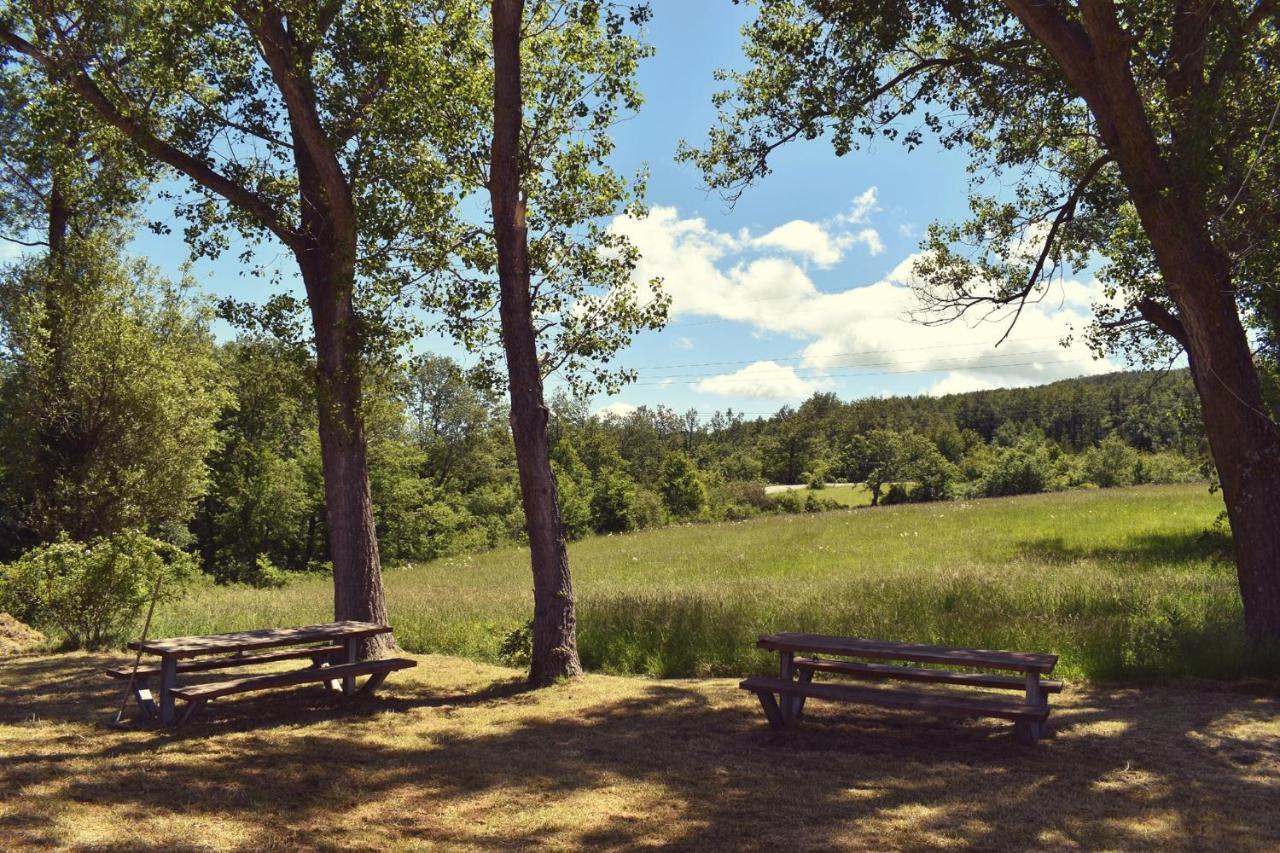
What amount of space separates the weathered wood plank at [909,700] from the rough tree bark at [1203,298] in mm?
3960

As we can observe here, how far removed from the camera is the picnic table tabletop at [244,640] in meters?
6.81

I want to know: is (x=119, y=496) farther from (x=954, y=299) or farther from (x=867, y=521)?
(x=867, y=521)

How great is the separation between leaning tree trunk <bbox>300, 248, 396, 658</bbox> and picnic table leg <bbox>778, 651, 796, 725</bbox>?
17.1ft

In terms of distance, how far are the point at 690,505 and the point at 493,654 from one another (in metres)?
52.8

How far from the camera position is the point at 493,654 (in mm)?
11391

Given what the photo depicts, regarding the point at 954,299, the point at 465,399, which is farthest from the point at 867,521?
the point at 465,399

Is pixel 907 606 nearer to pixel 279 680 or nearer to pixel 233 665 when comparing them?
pixel 279 680

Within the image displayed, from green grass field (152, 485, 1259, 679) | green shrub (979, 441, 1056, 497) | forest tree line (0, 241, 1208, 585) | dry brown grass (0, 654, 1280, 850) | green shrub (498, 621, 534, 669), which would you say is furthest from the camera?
green shrub (979, 441, 1056, 497)

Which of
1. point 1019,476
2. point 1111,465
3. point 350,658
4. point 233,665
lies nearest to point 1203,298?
point 350,658

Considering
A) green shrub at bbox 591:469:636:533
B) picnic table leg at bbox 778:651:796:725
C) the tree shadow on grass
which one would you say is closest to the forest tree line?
green shrub at bbox 591:469:636:533

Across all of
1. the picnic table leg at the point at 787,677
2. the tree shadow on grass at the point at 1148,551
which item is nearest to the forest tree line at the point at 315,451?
the tree shadow on grass at the point at 1148,551

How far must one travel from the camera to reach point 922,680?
6.48 meters

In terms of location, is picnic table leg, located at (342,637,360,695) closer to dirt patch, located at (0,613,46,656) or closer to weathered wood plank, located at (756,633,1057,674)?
weathered wood plank, located at (756,633,1057,674)

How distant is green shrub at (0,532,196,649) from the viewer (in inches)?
457
